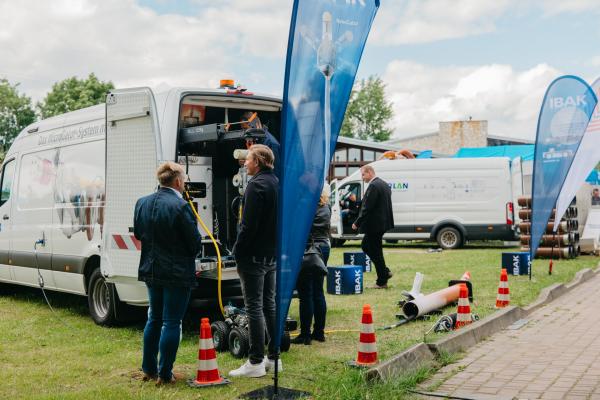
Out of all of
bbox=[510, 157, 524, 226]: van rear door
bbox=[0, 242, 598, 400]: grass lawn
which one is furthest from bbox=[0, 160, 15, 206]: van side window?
bbox=[510, 157, 524, 226]: van rear door

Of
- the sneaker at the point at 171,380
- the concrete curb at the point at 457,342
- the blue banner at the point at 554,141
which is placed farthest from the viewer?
the blue banner at the point at 554,141

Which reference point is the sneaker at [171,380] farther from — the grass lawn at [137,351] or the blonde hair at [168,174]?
the blonde hair at [168,174]

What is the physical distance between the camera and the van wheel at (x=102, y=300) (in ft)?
27.7

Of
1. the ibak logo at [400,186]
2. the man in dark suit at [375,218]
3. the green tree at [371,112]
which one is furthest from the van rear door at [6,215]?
the green tree at [371,112]

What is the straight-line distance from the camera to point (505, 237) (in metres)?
21.1

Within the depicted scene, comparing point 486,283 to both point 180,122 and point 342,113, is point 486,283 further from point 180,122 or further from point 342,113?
point 342,113

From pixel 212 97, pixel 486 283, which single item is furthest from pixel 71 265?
pixel 486 283

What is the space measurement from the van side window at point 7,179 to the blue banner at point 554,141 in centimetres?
840

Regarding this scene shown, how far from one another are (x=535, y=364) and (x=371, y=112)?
59588 mm

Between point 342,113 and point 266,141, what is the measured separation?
7.78ft

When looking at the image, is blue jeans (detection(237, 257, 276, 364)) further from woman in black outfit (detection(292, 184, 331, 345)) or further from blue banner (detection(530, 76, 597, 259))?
blue banner (detection(530, 76, 597, 259))

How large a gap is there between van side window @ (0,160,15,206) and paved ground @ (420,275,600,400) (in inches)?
299

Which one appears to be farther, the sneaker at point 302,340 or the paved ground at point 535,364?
the sneaker at point 302,340

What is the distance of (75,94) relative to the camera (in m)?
56.9
